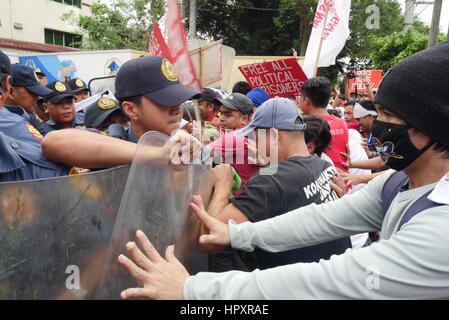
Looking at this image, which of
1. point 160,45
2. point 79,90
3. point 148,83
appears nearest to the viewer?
point 148,83

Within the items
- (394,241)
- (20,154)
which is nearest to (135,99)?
(20,154)

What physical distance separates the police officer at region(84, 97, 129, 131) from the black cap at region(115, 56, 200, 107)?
1073 millimetres

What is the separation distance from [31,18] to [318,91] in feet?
78.7

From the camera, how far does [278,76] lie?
5.37m

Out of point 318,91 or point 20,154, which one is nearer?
point 20,154

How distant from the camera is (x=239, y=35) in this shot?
25031mm

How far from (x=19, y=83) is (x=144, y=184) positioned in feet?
8.93

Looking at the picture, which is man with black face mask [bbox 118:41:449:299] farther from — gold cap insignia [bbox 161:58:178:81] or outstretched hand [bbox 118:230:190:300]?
gold cap insignia [bbox 161:58:178:81]

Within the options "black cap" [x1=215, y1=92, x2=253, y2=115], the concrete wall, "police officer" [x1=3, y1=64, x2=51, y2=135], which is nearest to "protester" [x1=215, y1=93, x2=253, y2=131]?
"black cap" [x1=215, y1=92, x2=253, y2=115]

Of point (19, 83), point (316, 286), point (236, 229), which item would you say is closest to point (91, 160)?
point (236, 229)

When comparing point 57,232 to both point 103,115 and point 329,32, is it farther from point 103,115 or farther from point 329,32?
point 329,32

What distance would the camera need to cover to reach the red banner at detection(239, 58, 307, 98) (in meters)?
5.13

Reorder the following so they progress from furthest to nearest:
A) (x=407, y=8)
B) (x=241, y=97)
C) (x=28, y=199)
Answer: (x=407, y=8), (x=241, y=97), (x=28, y=199)

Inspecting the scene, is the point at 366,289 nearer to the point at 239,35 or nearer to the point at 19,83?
the point at 19,83
